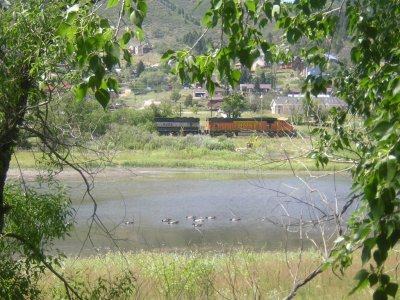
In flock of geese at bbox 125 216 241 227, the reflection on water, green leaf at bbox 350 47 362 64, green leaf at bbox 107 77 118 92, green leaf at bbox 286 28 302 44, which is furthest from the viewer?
flock of geese at bbox 125 216 241 227

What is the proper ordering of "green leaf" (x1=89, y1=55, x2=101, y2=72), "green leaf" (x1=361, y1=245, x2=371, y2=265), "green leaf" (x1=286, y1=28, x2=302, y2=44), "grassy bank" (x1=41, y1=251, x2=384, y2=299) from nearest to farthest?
1. "green leaf" (x1=361, y1=245, x2=371, y2=265)
2. "green leaf" (x1=89, y1=55, x2=101, y2=72)
3. "green leaf" (x1=286, y1=28, x2=302, y2=44)
4. "grassy bank" (x1=41, y1=251, x2=384, y2=299)

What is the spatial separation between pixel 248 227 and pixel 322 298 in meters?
8.60

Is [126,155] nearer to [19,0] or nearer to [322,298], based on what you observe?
[322,298]

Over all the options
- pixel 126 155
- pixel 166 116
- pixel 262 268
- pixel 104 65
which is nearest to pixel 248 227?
pixel 262 268

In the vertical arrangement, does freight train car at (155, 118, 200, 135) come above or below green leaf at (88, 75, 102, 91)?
below

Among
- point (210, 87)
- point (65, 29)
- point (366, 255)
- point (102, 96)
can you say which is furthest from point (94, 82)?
point (366, 255)

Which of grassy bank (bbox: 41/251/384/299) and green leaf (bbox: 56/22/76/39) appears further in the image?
grassy bank (bbox: 41/251/384/299)

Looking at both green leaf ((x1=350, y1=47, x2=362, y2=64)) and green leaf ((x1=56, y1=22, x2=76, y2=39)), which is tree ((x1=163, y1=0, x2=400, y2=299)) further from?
green leaf ((x1=56, y1=22, x2=76, y2=39))

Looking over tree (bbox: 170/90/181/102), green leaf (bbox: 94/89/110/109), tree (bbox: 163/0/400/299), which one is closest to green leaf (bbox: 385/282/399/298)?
tree (bbox: 163/0/400/299)

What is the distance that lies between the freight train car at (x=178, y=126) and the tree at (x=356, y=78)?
28.0 metres

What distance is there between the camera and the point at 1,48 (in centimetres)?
418

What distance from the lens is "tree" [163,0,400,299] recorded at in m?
1.67

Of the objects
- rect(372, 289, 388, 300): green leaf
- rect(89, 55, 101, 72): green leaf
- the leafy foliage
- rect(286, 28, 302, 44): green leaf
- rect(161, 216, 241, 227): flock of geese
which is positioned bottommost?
rect(161, 216, 241, 227): flock of geese

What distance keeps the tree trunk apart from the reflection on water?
187 inches
